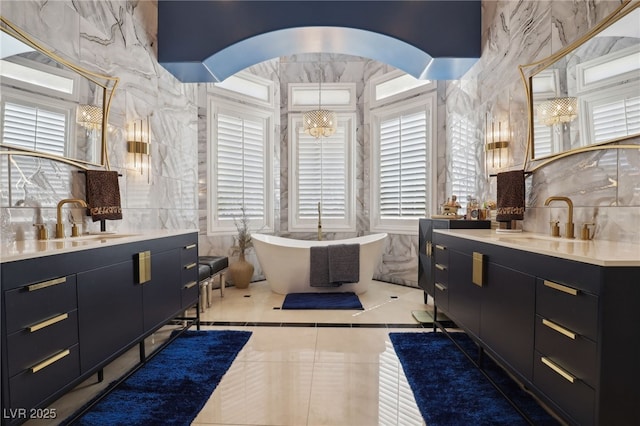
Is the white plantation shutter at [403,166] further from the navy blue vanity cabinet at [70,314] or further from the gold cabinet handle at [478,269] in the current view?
the navy blue vanity cabinet at [70,314]

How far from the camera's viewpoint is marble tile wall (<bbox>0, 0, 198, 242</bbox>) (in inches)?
80.4

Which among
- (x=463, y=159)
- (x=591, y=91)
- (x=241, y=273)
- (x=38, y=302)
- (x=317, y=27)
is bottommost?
(x=241, y=273)

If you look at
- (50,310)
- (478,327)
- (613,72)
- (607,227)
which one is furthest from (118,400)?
(613,72)

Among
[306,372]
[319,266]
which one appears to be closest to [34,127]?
[306,372]

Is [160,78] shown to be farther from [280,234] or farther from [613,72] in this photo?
[613,72]

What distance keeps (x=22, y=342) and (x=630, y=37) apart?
119 inches

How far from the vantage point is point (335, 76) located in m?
5.29

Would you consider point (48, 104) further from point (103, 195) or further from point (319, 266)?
point (319, 266)

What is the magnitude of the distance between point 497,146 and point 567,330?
211 cm

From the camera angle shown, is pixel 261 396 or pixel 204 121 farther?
pixel 204 121

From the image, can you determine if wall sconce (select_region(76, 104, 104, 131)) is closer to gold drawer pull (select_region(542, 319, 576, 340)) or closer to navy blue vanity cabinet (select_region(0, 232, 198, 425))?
navy blue vanity cabinet (select_region(0, 232, 198, 425))

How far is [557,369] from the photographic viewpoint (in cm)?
139

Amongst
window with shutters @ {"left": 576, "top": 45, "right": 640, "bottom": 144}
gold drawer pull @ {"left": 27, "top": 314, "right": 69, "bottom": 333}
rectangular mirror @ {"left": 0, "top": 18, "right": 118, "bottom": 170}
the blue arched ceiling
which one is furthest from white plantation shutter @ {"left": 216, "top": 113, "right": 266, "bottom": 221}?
window with shutters @ {"left": 576, "top": 45, "right": 640, "bottom": 144}

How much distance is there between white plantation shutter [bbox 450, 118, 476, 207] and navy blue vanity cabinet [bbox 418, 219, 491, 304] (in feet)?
2.10
